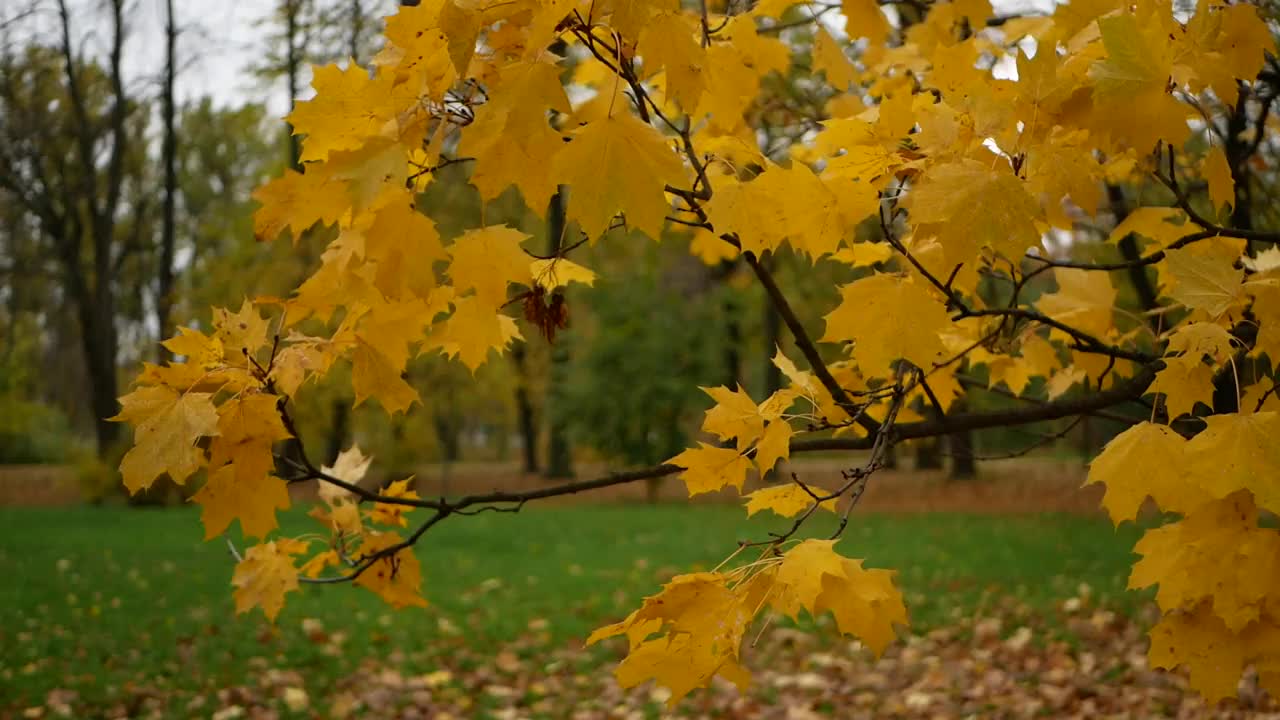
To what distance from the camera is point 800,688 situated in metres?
5.32

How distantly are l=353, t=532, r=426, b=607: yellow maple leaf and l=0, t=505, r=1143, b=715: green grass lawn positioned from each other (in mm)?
3696

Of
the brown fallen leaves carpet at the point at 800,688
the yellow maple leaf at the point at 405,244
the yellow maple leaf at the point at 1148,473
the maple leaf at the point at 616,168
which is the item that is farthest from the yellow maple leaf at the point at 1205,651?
the brown fallen leaves carpet at the point at 800,688

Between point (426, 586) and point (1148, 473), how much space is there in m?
7.95

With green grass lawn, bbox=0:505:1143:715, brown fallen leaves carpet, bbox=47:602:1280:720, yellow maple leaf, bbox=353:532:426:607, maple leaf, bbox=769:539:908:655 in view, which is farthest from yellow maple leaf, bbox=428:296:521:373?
green grass lawn, bbox=0:505:1143:715

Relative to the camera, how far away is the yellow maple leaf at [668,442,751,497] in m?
1.66

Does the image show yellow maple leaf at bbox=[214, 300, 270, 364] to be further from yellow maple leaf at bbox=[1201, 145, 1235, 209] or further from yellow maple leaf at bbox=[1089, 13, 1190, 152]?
yellow maple leaf at bbox=[1201, 145, 1235, 209]

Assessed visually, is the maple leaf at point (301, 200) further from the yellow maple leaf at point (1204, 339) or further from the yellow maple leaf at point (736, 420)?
the yellow maple leaf at point (1204, 339)

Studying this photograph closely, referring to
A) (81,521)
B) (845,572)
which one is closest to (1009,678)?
(845,572)

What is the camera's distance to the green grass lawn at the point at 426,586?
5973mm

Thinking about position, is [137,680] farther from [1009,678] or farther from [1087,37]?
[1087,37]

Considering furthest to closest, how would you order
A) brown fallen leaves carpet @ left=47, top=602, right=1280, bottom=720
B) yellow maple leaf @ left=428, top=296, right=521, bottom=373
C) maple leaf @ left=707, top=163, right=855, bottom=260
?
brown fallen leaves carpet @ left=47, top=602, right=1280, bottom=720
yellow maple leaf @ left=428, top=296, right=521, bottom=373
maple leaf @ left=707, top=163, right=855, bottom=260

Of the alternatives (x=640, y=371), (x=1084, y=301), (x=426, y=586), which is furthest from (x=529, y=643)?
(x=640, y=371)

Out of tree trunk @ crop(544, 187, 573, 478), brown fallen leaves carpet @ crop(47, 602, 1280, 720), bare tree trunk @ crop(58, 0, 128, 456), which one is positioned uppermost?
bare tree trunk @ crop(58, 0, 128, 456)

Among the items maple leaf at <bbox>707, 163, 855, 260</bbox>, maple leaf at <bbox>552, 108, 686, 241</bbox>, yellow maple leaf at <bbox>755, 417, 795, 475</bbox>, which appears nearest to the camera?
maple leaf at <bbox>552, 108, 686, 241</bbox>
